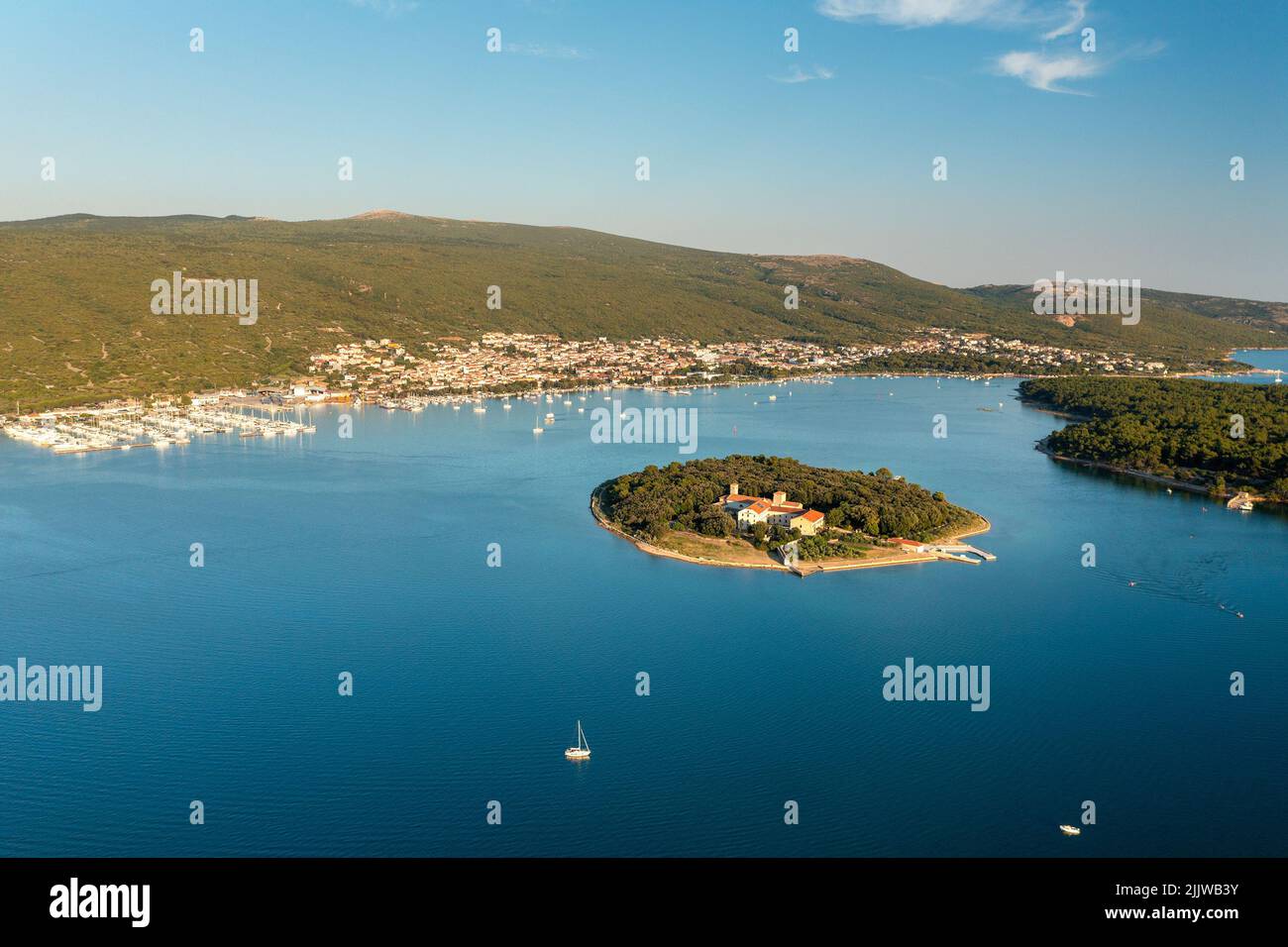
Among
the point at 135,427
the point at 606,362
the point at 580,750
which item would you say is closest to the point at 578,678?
the point at 580,750

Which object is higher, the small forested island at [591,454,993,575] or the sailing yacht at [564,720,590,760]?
the small forested island at [591,454,993,575]

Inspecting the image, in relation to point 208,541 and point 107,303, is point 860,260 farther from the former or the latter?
point 208,541

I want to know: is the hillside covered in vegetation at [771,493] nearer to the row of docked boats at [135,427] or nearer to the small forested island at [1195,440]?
the small forested island at [1195,440]

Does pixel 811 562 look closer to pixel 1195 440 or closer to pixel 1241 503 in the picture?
pixel 1241 503

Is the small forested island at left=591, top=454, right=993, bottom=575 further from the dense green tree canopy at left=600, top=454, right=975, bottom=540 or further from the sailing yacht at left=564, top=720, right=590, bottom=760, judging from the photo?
the sailing yacht at left=564, top=720, right=590, bottom=760

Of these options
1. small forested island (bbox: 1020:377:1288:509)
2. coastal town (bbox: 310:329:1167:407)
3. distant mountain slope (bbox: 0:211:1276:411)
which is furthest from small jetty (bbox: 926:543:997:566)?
distant mountain slope (bbox: 0:211:1276:411)

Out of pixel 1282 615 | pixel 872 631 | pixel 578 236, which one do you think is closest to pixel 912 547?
pixel 872 631

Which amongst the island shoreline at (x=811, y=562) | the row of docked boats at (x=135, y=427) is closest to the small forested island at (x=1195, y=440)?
the island shoreline at (x=811, y=562)
